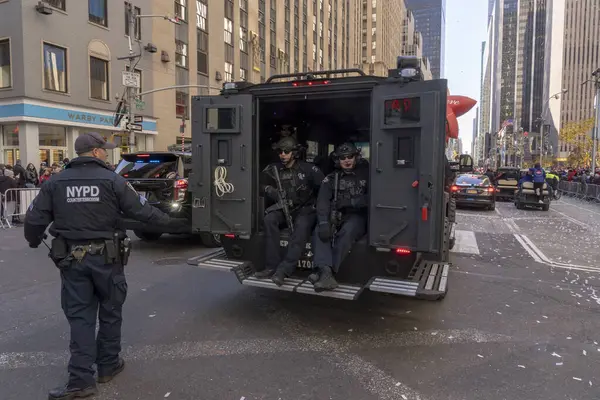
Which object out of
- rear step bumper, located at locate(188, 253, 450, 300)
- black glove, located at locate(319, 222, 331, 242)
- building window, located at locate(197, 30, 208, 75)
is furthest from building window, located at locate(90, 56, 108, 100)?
black glove, located at locate(319, 222, 331, 242)

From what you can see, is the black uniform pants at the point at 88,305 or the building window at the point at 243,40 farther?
the building window at the point at 243,40

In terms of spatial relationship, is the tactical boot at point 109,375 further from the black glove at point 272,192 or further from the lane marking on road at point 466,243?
the lane marking on road at point 466,243

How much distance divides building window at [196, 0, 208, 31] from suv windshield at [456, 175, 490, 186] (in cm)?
2323

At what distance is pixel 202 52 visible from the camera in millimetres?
33250

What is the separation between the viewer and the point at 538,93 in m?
136

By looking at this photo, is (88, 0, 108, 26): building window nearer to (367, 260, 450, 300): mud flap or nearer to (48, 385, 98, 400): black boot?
(367, 260, 450, 300): mud flap

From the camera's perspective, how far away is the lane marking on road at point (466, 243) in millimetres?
9353

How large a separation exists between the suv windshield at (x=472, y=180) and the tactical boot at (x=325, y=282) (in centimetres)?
1498

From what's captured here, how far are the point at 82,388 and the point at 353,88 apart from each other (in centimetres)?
372

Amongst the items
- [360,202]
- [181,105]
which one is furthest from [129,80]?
[360,202]

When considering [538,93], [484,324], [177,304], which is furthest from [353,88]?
[538,93]

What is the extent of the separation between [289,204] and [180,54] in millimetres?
28646

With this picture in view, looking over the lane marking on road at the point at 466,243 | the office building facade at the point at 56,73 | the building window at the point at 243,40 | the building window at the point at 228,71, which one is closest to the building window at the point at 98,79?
the office building facade at the point at 56,73

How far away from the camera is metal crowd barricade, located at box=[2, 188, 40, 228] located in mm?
12477
